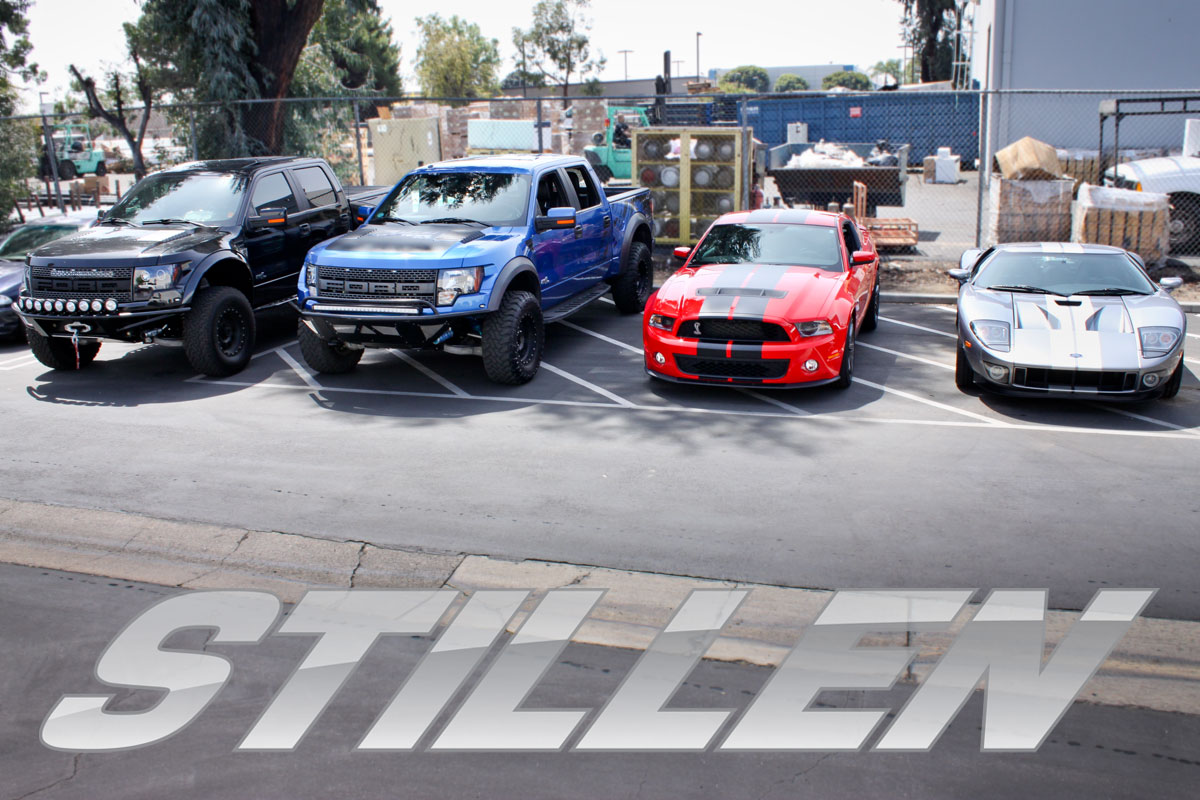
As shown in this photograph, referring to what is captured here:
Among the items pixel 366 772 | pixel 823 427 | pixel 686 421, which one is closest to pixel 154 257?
pixel 686 421

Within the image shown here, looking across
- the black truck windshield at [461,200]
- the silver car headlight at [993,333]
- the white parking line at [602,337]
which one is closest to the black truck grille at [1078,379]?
the silver car headlight at [993,333]

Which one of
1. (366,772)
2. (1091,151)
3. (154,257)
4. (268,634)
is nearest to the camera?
(366,772)

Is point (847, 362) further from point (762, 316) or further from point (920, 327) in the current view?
point (920, 327)

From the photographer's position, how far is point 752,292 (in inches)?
358

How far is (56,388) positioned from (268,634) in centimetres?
629

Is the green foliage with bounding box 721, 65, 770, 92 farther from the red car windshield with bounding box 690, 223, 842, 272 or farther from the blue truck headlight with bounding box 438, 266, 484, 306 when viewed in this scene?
the blue truck headlight with bounding box 438, 266, 484, 306

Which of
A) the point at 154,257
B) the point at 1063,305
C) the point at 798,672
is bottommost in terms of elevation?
the point at 798,672

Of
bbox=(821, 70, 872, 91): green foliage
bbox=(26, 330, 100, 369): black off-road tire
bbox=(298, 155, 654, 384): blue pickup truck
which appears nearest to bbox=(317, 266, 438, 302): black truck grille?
bbox=(298, 155, 654, 384): blue pickup truck

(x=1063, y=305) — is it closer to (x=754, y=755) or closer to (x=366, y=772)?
(x=754, y=755)

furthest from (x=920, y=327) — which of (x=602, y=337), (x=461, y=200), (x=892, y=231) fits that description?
(x=461, y=200)

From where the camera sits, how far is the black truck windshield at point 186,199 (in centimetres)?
1084

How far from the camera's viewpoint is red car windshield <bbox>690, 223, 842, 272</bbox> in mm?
9938

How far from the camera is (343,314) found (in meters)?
9.12

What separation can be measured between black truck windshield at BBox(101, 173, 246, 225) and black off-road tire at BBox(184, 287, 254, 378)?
106cm
